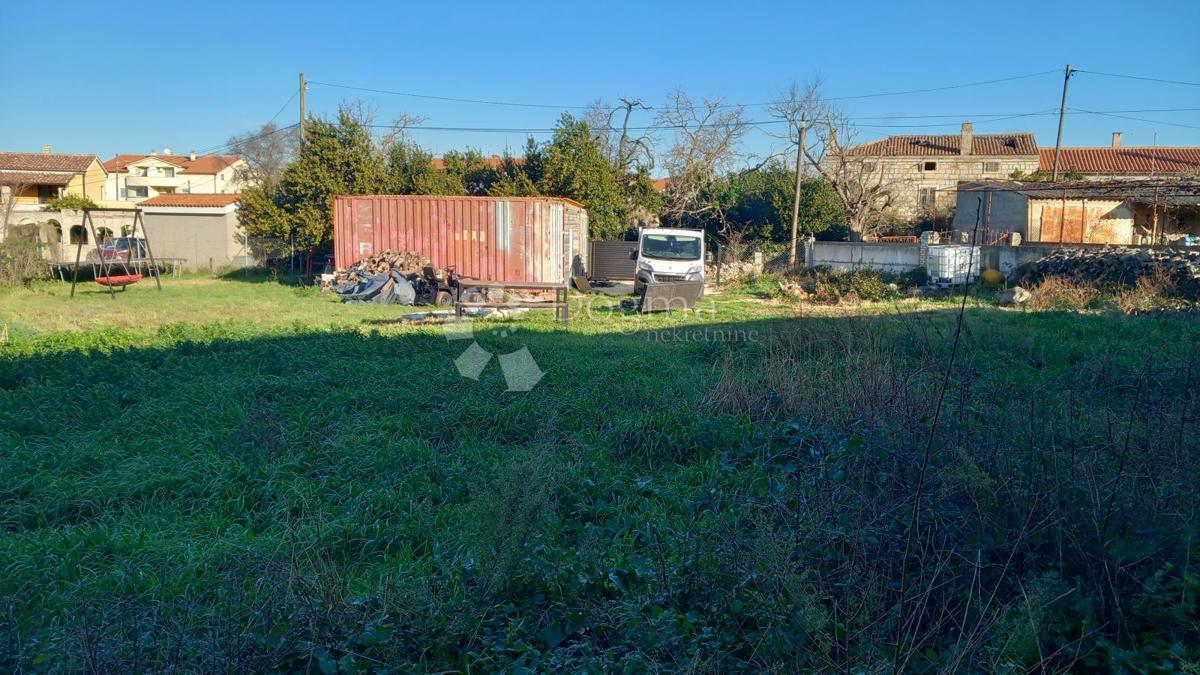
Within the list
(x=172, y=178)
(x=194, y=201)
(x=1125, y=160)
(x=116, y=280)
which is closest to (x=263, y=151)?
(x=172, y=178)

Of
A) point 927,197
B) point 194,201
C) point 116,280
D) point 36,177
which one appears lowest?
point 116,280

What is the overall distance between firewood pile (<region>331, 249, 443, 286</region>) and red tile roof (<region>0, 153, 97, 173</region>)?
105ft

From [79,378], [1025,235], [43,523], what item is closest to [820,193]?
[1025,235]

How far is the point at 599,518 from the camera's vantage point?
4.40 metres

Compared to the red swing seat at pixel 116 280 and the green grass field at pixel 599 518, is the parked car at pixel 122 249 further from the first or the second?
the green grass field at pixel 599 518

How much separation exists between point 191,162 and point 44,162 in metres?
21.6

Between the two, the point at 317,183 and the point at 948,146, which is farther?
the point at 948,146

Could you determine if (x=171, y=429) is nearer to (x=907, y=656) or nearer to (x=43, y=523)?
(x=43, y=523)

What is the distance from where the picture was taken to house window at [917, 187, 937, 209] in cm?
4047

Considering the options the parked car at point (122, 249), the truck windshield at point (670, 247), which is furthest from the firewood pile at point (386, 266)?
the truck windshield at point (670, 247)

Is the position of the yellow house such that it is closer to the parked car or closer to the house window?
the parked car

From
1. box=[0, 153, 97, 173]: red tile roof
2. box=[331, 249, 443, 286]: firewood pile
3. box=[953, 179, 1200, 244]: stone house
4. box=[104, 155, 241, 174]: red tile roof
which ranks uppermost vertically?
box=[104, 155, 241, 174]: red tile roof

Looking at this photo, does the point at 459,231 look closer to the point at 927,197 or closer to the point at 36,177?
the point at 927,197

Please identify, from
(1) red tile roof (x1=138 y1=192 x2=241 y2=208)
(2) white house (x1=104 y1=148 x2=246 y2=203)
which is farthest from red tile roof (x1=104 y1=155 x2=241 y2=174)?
(1) red tile roof (x1=138 y1=192 x2=241 y2=208)
